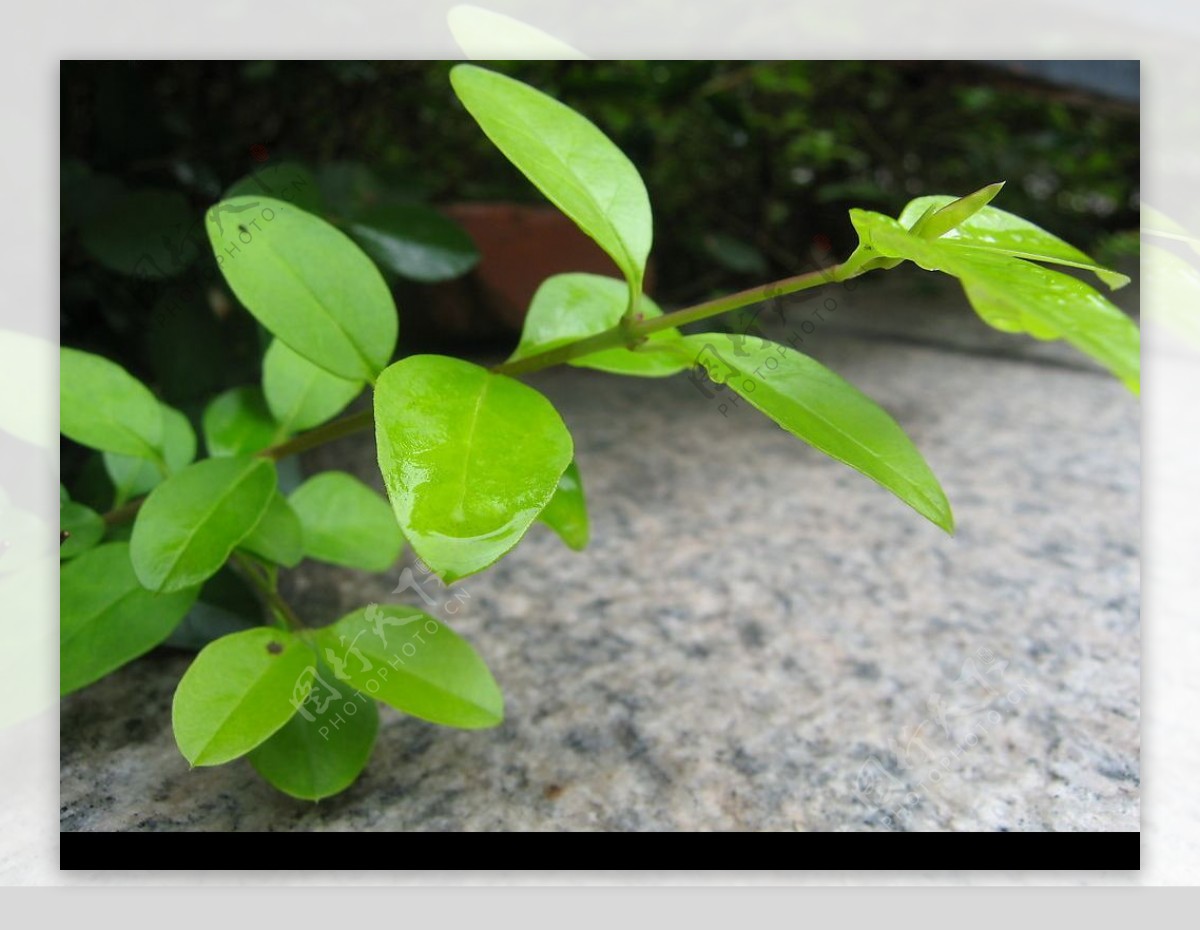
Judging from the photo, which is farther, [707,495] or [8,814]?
[707,495]

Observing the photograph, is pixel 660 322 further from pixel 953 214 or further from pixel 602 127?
pixel 602 127

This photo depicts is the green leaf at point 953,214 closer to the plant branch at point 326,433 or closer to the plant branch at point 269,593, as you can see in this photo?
the plant branch at point 326,433

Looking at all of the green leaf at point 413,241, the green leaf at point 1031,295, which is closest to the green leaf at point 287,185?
the green leaf at point 413,241

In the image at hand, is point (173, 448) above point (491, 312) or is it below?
below

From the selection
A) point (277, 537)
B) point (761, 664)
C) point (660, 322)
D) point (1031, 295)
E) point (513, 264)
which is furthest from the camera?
point (513, 264)

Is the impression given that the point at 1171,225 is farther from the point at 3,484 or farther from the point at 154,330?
the point at 154,330

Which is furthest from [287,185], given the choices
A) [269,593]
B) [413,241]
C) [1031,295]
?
[1031,295]

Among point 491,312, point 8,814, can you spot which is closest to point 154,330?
point 8,814

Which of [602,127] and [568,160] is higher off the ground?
[602,127]
